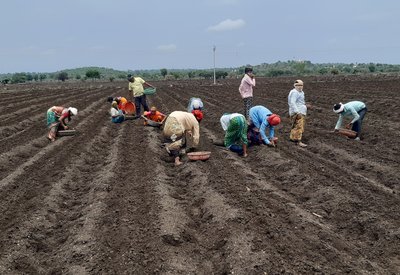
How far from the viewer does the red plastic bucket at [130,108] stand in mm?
14637

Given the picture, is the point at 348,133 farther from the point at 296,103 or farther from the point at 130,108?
the point at 130,108

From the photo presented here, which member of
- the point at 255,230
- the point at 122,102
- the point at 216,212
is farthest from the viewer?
the point at 122,102

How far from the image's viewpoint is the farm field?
4305mm

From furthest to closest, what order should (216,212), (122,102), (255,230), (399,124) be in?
(122,102) → (399,124) → (216,212) → (255,230)

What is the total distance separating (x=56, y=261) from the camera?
175 inches

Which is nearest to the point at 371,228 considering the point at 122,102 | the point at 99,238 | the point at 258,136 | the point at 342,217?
the point at 342,217

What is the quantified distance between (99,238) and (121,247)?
0.36m

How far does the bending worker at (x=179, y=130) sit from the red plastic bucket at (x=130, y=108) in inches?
255

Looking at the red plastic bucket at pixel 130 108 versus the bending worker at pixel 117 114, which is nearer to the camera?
the bending worker at pixel 117 114

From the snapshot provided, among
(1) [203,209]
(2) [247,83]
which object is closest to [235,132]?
(2) [247,83]

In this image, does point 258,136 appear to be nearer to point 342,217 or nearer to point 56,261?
point 342,217

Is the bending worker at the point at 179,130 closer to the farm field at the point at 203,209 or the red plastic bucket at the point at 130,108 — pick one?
the farm field at the point at 203,209

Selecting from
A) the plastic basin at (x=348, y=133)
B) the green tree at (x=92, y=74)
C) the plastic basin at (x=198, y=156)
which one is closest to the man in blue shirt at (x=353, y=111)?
the plastic basin at (x=348, y=133)

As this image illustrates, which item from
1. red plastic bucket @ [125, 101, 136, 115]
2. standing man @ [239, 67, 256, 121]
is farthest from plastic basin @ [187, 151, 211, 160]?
red plastic bucket @ [125, 101, 136, 115]
